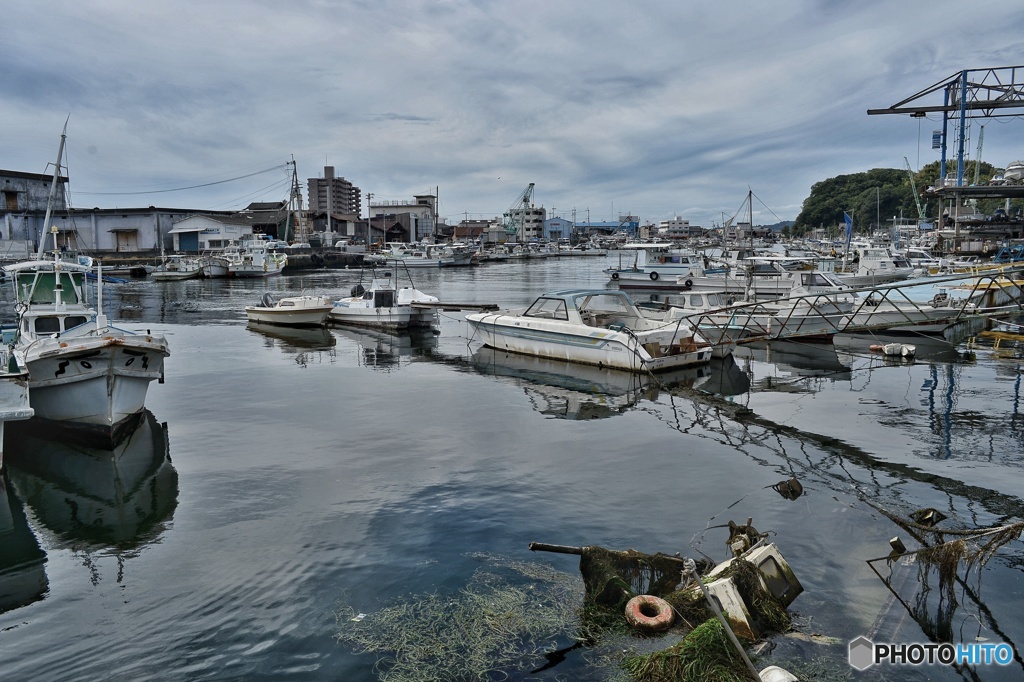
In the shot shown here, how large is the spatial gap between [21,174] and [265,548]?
279ft

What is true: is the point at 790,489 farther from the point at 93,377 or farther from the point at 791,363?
the point at 791,363

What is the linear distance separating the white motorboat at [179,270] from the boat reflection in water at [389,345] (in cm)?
4278

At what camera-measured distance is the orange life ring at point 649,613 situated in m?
6.45

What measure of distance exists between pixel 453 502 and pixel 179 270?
66231mm

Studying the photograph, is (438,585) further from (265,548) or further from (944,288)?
(944,288)

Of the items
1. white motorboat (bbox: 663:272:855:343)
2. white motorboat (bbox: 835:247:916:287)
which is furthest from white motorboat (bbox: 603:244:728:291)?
white motorboat (bbox: 663:272:855:343)

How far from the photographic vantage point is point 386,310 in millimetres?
30625

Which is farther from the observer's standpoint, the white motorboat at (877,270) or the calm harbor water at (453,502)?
the white motorboat at (877,270)

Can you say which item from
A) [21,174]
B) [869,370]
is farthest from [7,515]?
[21,174]

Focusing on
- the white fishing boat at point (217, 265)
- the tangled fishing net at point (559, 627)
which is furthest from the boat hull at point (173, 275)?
the tangled fishing net at point (559, 627)

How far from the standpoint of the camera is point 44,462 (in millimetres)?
12508

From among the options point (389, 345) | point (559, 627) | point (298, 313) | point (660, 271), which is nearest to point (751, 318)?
point (389, 345)

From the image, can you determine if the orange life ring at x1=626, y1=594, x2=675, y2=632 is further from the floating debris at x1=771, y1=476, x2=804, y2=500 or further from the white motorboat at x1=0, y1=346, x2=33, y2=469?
the white motorboat at x1=0, y1=346, x2=33, y2=469

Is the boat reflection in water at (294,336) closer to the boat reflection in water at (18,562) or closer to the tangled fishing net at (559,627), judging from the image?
the boat reflection in water at (18,562)
